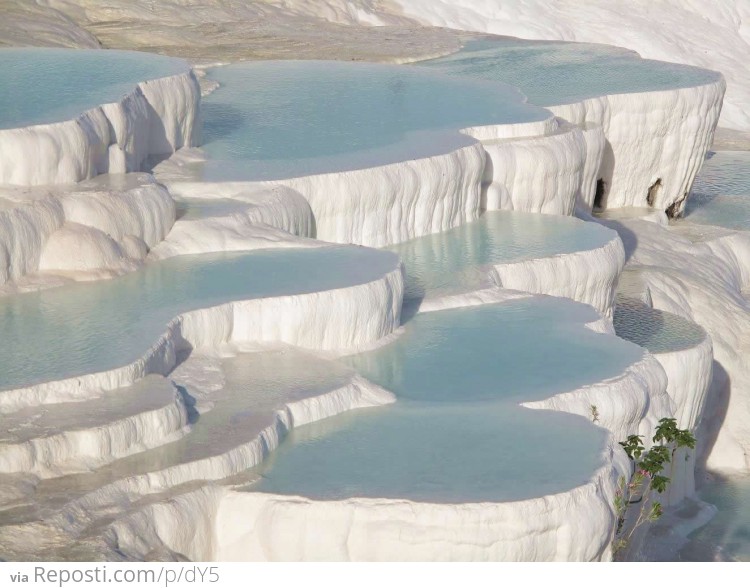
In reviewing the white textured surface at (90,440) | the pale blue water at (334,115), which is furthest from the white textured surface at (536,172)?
the white textured surface at (90,440)

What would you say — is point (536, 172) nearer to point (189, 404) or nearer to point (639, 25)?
point (189, 404)

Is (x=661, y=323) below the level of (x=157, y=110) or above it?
below

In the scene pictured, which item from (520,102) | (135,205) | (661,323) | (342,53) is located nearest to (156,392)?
(135,205)

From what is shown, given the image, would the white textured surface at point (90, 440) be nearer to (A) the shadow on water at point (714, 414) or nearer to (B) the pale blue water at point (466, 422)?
(B) the pale blue water at point (466, 422)

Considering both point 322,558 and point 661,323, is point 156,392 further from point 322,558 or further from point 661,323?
point 661,323
